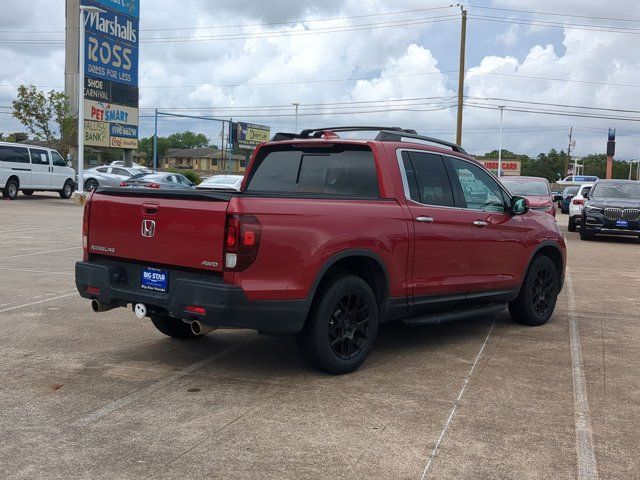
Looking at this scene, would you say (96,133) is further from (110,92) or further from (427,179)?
(427,179)

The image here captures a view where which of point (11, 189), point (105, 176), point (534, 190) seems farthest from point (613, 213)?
point (105, 176)

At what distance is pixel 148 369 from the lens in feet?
18.5

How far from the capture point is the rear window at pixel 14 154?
27.8 metres

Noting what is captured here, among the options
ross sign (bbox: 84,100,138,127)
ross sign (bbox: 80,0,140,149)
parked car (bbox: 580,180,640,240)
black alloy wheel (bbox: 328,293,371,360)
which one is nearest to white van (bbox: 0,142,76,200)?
ross sign (bbox: 84,100,138,127)

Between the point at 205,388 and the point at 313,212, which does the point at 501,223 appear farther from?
the point at 205,388

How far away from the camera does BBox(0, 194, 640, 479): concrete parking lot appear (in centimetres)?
384

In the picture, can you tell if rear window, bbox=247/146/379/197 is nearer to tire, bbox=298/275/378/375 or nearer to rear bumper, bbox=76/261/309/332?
tire, bbox=298/275/378/375

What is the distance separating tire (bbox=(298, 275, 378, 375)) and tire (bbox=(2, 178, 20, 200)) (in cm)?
2636

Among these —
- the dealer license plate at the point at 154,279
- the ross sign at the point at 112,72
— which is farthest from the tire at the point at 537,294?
the ross sign at the point at 112,72

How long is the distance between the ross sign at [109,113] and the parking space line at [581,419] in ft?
115

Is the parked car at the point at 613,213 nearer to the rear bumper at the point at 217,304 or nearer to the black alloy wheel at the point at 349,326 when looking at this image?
the black alloy wheel at the point at 349,326

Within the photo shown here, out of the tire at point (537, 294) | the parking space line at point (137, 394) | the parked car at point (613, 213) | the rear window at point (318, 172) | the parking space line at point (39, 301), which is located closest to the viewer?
the parking space line at point (137, 394)

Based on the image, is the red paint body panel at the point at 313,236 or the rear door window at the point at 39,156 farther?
the rear door window at the point at 39,156

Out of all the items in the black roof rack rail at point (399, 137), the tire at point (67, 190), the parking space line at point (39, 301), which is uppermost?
the black roof rack rail at point (399, 137)
